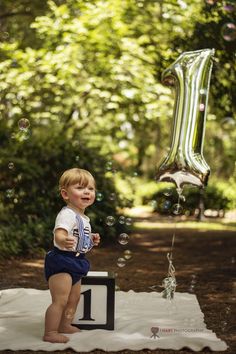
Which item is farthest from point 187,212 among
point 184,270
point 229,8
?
point 229,8

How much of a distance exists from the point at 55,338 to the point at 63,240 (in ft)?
2.36

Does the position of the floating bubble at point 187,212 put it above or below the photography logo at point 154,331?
below

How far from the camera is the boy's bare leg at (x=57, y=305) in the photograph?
4.66m

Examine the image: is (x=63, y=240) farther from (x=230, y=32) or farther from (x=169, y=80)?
(x=230, y=32)

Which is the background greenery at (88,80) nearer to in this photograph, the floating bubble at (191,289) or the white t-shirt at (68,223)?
the floating bubble at (191,289)

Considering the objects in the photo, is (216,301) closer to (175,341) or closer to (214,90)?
(175,341)

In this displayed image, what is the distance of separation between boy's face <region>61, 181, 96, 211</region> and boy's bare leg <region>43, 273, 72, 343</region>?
567 mm

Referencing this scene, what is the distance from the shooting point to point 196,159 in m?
5.95

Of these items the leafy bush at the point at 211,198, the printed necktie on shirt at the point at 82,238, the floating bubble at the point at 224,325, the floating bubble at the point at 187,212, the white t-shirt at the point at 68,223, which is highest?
the white t-shirt at the point at 68,223

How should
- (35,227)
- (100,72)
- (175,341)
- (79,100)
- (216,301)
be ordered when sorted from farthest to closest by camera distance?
1. (79,100)
2. (100,72)
3. (35,227)
4. (216,301)
5. (175,341)

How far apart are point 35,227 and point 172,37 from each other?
14.1 feet

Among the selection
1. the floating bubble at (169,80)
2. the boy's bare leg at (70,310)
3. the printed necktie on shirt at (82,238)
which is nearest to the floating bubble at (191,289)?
the floating bubble at (169,80)

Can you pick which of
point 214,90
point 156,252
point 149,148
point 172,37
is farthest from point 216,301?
point 149,148

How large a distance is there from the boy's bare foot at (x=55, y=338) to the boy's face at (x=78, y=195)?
970 millimetres
